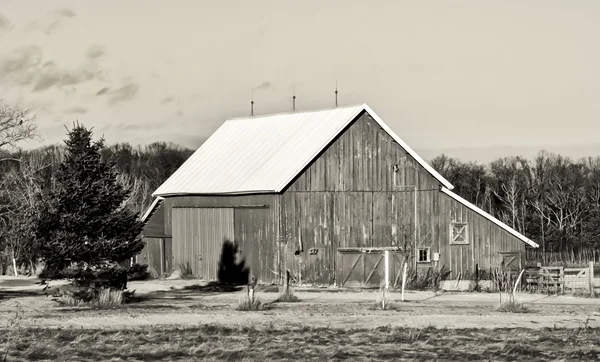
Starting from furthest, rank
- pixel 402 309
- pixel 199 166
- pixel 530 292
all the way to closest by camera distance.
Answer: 1. pixel 199 166
2. pixel 530 292
3. pixel 402 309

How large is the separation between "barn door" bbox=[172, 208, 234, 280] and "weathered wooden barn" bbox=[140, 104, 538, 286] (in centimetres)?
5

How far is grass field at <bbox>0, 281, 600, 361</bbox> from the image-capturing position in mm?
28328

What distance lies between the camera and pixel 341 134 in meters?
53.1

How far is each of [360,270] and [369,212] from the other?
114 inches

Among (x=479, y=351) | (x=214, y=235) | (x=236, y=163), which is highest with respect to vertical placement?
(x=236, y=163)

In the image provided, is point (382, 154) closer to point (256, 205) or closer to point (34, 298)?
point (256, 205)

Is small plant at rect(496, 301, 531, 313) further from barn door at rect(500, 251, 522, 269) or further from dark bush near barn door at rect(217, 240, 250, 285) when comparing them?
dark bush near barn door at rect(217, 240, 250, 285)

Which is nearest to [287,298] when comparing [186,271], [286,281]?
[286,281]

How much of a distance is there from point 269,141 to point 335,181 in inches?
195

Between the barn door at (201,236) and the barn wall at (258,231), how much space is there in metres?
0.52

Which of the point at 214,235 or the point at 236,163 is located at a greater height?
the point at 236,163

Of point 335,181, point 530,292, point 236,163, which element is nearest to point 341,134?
point 335,181

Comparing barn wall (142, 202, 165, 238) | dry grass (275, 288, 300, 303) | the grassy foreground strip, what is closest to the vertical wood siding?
barn wall (142, 202, 165, 238)

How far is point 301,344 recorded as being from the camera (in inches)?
1172
